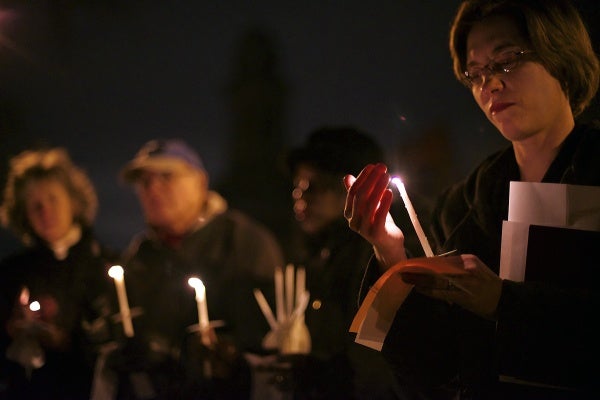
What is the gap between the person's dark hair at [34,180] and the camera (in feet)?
10.1

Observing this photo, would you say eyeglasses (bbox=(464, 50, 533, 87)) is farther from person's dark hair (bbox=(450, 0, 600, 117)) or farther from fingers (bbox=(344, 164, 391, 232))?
fingers (bbox=(344, 164, 391, 232))

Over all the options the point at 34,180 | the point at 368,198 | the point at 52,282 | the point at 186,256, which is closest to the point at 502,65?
the point at 368,198

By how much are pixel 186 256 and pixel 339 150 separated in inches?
38.8

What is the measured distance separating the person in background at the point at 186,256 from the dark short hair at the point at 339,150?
656 mm

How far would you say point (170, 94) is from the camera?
161 inches

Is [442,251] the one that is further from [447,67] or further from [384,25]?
[384,25]

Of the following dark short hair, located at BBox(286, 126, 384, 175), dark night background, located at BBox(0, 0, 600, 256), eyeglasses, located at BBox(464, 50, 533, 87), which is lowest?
dark short hair, located at BBox(286, 126, 384, 175)

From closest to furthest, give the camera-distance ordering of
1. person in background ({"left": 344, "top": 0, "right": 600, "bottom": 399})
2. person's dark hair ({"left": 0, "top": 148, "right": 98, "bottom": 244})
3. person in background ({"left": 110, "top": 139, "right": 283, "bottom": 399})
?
1. person in background ({"left": 344, "top": 0, "right": 600, "bottom": 399})
2. person in background ({"left": 110, "top": 139, "right": 283, "bottom": 399})
3. person's dark hair ({"left": 0, "top": 148, "right": 98, "bottom": 244})

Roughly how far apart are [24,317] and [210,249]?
3.02 ft

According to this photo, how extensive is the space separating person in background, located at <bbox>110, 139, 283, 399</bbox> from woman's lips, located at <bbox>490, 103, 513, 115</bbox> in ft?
5.03

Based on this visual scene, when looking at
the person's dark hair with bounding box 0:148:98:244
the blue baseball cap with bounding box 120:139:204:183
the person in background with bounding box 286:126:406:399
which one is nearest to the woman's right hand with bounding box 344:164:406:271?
the person in background with bounding box 286:126:406:399

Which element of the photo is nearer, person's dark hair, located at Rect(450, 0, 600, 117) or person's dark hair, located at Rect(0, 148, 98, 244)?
person's dark hair, located at Rect(450, 0, 600, 117)

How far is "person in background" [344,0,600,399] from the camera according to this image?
119 cm

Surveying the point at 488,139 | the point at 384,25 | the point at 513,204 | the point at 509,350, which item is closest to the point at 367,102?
the point at 384,25
